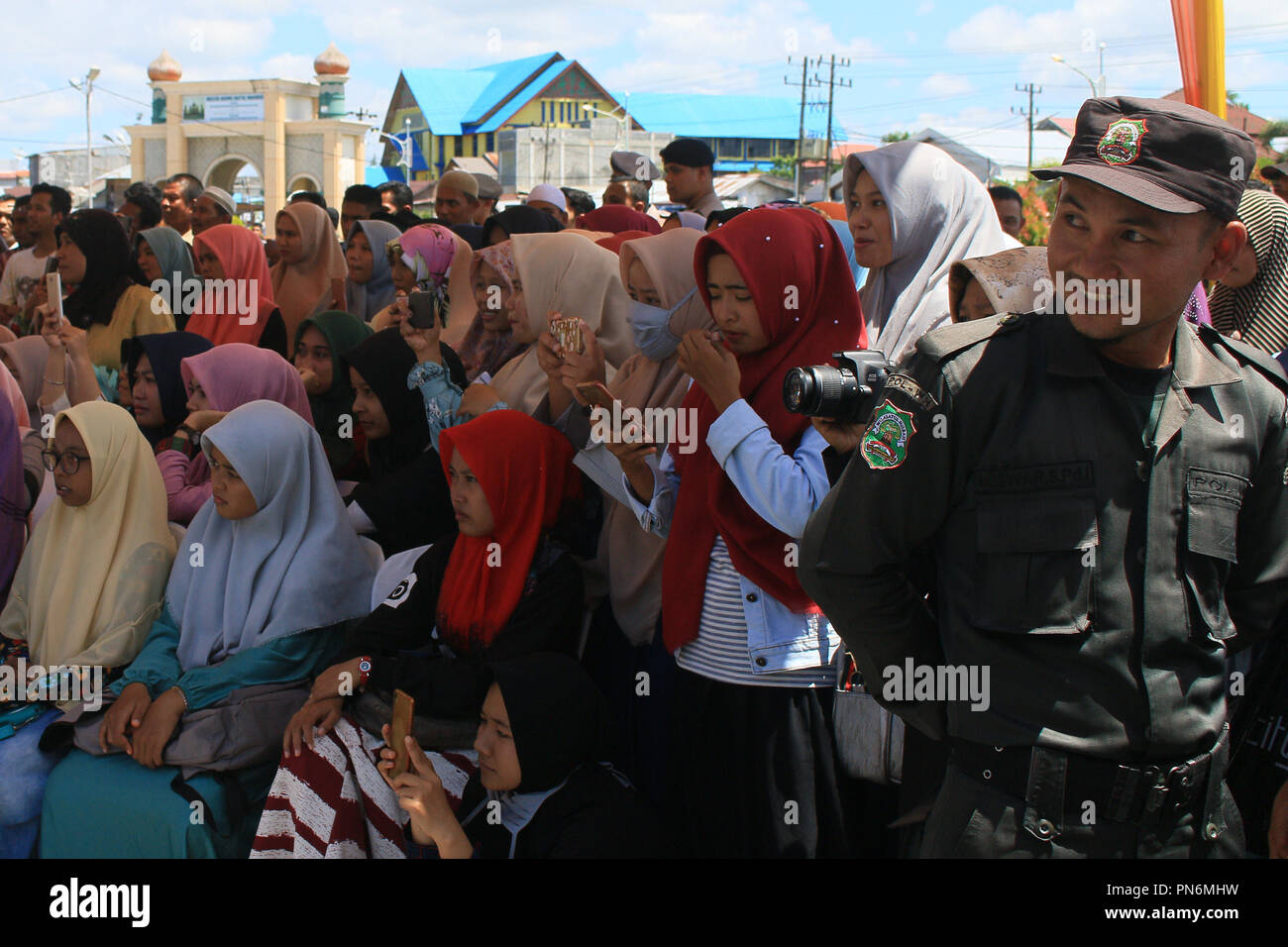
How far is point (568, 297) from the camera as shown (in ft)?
12.7

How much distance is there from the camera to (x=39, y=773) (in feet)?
10.8

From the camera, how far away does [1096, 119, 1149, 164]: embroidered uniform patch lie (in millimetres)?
1508

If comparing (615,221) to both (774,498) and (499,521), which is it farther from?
(774,498)

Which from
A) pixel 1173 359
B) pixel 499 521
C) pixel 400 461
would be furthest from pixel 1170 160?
pixel 400 461

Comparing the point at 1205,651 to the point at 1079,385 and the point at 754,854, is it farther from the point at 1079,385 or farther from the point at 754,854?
the point at 754,854

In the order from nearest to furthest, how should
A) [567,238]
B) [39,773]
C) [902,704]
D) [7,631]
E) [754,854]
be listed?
[902,704] → [754,854] → [39,773] → [7,631] → [567,238]

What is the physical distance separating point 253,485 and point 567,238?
141 centimetres

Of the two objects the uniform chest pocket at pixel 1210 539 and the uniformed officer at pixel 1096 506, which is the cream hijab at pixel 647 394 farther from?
the uniform chest pocket at pixel 1210 539

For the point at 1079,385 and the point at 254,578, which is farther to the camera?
the point at 254,578

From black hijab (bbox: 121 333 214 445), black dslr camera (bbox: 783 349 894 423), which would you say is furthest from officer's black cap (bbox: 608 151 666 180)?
black dslr camera (bbox: 783 349 894 423)

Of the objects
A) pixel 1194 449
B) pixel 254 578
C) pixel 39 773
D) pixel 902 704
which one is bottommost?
pixel 39 773

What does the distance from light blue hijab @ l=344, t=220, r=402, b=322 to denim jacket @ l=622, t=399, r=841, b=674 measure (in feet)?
13.8

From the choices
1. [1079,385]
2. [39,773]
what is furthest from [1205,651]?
[39,773]

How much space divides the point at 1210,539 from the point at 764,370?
1278mm
